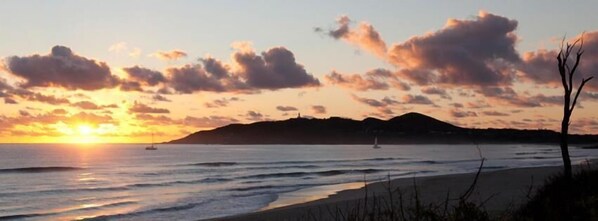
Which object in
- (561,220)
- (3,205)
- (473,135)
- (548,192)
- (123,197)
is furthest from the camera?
(123,197)

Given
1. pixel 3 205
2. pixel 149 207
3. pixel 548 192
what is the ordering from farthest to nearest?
pixel 3 205, pixel 149 207, pixel 548 192

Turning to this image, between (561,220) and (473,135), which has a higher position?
(473,135)

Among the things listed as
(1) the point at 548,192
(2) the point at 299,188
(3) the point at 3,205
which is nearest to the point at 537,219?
(1) the point at 548,192

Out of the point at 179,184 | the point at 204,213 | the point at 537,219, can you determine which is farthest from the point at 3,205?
the point at 537,219

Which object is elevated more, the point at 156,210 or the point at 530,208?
the point at 530,208

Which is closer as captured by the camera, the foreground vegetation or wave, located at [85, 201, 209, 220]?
the foreground vegetation

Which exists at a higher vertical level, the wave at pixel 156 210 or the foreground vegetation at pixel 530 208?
the foreground vegetation at pixel 530 208

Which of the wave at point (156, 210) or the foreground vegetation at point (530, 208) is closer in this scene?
the foreground vegetation at point (530, 208)

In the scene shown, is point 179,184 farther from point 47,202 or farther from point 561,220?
point 561,220

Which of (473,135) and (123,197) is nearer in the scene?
(473,135)

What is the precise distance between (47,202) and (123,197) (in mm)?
3681

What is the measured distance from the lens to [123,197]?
32.6 meters

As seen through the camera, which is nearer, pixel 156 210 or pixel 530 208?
pixel 530 208

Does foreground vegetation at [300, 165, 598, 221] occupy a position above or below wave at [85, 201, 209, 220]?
above
